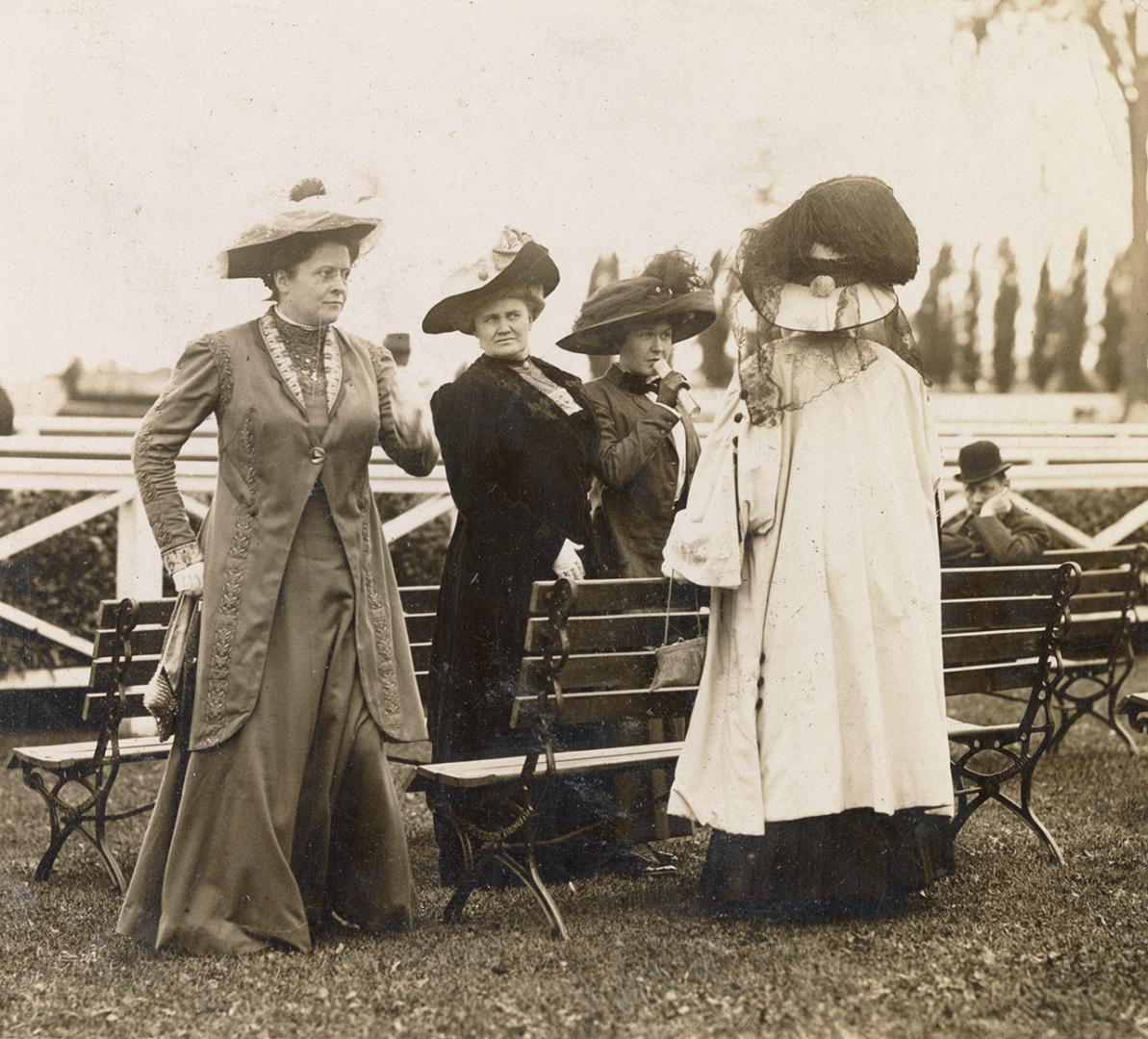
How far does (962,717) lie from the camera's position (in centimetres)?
716

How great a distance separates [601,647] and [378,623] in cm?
61

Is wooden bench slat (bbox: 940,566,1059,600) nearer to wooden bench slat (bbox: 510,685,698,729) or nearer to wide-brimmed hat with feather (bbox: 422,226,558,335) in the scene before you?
wooden bench slat (bbox: 510,685,698,729)

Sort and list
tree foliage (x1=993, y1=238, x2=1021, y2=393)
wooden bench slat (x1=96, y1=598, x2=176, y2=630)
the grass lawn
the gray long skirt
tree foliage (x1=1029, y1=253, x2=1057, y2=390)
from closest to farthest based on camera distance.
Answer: the grass lawn
the gray long skirt
wooden bench slat (x1=96, y1=598, x2=176, y2=630)
tree foliage (x1=993, y1=238, x2=1021, y2=393)
tree foliage (x1=1029, y1=253, x2=1057, y2=390)

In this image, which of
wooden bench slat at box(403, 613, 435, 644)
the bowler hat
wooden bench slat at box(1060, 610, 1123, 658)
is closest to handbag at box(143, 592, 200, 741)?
wooden bench slat at box(403, 613, 435, 644)

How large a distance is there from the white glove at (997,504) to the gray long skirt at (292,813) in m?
3.70

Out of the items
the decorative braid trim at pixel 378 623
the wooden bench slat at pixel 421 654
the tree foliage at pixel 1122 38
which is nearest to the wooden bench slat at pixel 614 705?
the decorative braid trim at pixel 378 623

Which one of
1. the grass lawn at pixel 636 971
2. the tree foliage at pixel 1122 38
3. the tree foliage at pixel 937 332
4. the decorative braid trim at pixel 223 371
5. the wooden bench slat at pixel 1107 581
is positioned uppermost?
the tree foliage at pixel 1122 38

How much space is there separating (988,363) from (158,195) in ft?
20.0

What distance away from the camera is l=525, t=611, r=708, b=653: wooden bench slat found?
3756mm

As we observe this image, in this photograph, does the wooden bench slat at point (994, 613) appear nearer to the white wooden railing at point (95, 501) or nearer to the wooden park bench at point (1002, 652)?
the wooden park bench at point (1002, 652)

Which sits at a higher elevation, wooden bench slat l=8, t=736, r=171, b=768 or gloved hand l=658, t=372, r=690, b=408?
gloved hand l=658, t=372, r=690, b=408

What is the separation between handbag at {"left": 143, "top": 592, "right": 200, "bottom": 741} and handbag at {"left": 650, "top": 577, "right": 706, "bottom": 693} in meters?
1.26

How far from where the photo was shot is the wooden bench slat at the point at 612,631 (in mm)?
3756

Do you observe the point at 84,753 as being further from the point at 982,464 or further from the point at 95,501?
the point at 982,464
